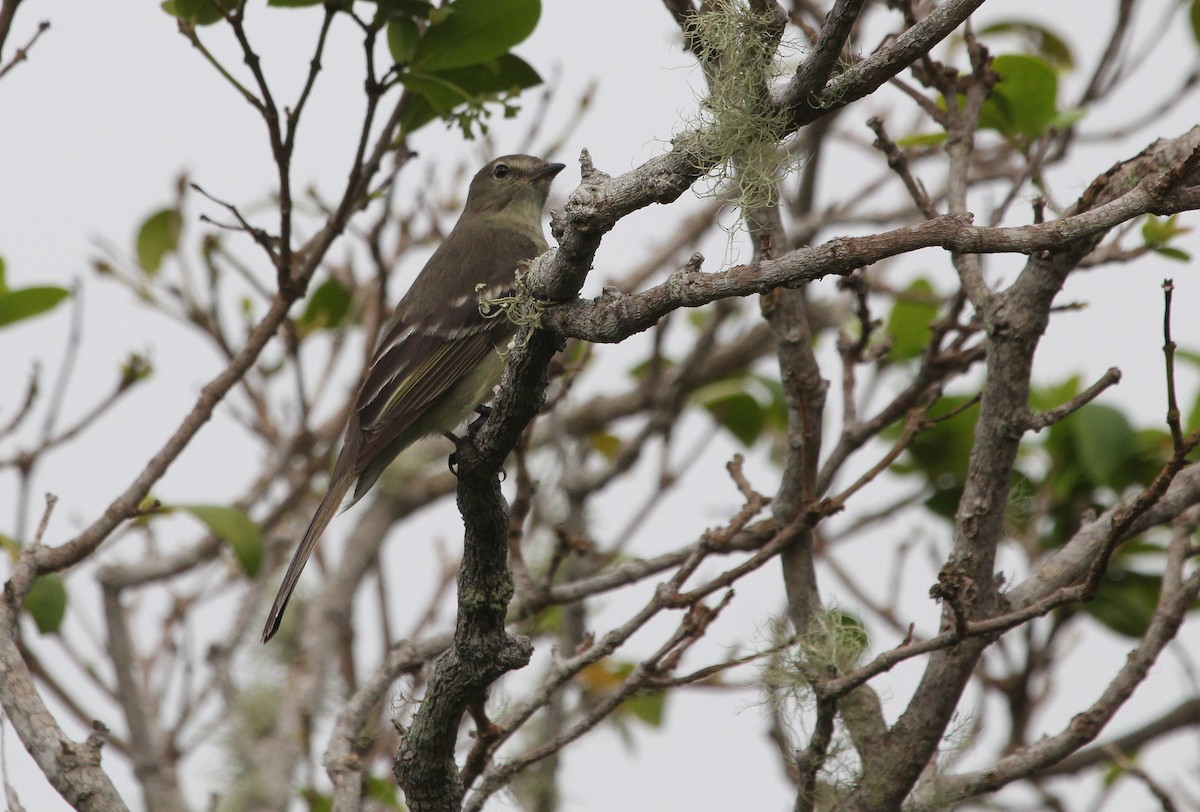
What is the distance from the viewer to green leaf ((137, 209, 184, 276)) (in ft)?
21.0

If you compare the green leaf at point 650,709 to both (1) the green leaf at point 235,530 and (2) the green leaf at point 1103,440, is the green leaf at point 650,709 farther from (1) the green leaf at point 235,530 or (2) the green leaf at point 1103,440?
(1) the green leaf at point 235,530

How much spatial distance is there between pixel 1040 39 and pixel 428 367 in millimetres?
3855

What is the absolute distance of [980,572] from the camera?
3.58 m

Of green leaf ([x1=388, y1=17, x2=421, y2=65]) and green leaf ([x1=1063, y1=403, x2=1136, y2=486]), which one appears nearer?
green leaf ([x1=388, y1=17, x2=421, y2=65])

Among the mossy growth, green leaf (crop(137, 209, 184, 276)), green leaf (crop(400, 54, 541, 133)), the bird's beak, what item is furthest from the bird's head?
the mossy growth

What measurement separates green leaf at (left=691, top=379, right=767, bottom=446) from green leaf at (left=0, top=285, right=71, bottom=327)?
2.99 meters

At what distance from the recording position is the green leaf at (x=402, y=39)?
392 cm

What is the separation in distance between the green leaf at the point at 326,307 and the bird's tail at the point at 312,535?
64.3 inches

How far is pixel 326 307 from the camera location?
659 cm

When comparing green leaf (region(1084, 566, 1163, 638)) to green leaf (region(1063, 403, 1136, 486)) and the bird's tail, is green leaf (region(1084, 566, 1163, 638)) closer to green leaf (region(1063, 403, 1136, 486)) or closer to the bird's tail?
green leaf (region(1063, 403, 1136, 486))

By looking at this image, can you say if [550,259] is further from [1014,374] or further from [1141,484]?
[1141,484]

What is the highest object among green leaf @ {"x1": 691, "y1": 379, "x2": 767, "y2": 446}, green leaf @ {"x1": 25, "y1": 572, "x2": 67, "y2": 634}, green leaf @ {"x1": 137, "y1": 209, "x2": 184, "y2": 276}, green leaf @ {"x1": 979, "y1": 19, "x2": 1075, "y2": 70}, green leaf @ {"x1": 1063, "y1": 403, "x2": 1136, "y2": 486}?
green leaf @ {"x1": 137, "y1": 209, "x2": 184, "y2": 276}

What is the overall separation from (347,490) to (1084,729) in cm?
273

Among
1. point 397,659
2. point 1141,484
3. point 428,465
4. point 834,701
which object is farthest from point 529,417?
point 428,465
